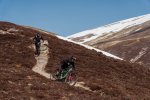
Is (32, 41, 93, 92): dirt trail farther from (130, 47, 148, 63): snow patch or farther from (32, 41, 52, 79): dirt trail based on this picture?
(130, 47, 148, 63): snow patch

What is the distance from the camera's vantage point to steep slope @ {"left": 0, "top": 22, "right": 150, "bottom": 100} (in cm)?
2894

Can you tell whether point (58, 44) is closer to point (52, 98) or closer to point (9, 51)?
point (9, 51)

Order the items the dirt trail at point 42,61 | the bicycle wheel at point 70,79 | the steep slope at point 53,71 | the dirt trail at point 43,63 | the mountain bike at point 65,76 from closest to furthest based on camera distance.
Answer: the steep slope at point 53,71, the mountain bike at point 65,76, the bicycle wheel at point 70,79, the dirt trail at point 43,63, the dirt trail at point 42,61

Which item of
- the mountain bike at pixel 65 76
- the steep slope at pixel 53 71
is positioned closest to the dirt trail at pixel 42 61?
the steep slope at pixel 53 71

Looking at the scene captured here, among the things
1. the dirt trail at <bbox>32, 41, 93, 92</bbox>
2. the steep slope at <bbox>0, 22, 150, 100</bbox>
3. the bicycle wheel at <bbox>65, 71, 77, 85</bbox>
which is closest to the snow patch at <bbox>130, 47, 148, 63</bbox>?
the steep slope at <bbox>0, 22, 150, 100</bbox>

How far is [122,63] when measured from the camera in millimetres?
56688

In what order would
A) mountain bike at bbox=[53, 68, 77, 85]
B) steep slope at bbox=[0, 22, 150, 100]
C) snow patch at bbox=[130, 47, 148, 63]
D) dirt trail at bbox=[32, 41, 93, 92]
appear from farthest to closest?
snow patch at bbox=[130, 47, 148, 63] → dirt trail at bbox=[32, 41, 93, 92] → mountain bike at bbox=[53, 68, 77, 85] → steep slope at bbox=[0, 22, 150, 100]

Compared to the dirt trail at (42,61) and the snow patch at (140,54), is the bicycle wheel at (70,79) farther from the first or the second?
the snow patch at (140,54)

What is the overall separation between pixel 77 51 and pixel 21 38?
8.96 meters

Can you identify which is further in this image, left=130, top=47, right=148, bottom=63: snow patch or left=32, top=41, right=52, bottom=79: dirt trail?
left=130, top=47, right=148, bottom=63: snow patch

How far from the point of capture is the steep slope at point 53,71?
94.9 feet

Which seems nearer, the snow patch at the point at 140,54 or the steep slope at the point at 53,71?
the steep slope at the point at 53,71

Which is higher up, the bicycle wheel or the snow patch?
the snow patch

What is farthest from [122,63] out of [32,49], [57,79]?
[57,79]
